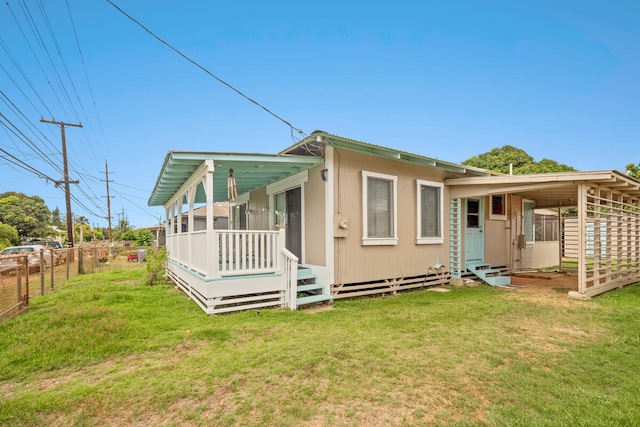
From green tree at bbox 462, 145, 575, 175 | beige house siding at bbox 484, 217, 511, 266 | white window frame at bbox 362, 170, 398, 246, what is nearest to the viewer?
white window frame at bbox 362, 170, 398, 246

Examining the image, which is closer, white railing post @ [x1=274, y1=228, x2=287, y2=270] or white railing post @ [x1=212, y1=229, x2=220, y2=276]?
white railing post @ [x1=212, y1=229, x2=220, y2=276]

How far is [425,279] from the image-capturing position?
25.3 ft

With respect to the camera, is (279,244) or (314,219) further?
(314,219)

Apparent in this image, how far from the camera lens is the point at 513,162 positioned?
83.4 ft

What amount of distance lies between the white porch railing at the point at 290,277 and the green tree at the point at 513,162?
2333 centimetres

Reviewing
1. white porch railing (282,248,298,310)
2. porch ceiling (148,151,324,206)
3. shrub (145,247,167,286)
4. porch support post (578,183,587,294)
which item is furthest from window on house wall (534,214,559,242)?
shrub (145,247,167,286)

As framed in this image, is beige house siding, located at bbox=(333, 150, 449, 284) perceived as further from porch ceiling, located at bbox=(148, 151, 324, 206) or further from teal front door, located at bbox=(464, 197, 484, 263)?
teal front door, located at bbox=(464, 197, 484, 263)

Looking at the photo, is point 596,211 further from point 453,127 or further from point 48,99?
point 48,99

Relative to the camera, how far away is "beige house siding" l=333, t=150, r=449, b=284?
629 cm

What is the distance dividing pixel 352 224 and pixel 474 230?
14.7 ft

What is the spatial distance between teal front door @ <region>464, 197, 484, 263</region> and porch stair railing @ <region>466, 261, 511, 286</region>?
7.4 inches

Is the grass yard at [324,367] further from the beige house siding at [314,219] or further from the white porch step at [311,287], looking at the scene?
the beige house siding at [314,219]

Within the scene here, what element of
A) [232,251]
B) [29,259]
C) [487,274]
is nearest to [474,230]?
[487,274]

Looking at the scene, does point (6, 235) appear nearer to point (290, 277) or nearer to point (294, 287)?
point (290, 277)
